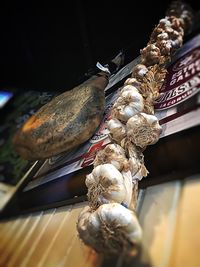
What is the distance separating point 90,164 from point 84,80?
0.29 meters

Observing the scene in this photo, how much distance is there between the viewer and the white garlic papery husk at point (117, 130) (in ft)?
1.85

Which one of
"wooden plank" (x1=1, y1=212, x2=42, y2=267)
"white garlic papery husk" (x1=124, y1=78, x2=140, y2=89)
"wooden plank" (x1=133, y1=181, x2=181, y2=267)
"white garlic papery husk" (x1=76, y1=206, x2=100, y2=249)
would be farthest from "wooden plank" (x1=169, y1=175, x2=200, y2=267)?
"wooden plank" (x1=1, y1=212, x2=42, y2=267)

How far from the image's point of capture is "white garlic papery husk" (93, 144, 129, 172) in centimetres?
50

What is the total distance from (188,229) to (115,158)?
159 mm

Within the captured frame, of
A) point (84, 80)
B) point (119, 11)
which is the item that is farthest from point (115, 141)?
point (119, 11)

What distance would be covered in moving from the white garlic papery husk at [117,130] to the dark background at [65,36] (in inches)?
10.5

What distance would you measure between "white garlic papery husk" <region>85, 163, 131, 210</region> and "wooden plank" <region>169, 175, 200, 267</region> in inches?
3.3

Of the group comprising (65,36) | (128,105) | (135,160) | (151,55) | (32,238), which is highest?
(65,36)

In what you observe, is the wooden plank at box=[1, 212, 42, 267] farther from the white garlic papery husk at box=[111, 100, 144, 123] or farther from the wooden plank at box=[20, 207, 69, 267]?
the white garlic papery husk at box=[111, 100, 144, 123]

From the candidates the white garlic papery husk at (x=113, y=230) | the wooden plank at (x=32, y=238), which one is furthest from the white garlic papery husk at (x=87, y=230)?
the wooden plank at (x=32, y=238)

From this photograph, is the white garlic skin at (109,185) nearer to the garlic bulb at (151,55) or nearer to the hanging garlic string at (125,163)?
the hanging garlic string at (125,163)

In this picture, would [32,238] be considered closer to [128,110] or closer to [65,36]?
[128,110]

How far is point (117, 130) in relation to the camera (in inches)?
22.3

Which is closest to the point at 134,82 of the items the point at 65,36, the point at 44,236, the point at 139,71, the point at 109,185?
the point at 139,71
